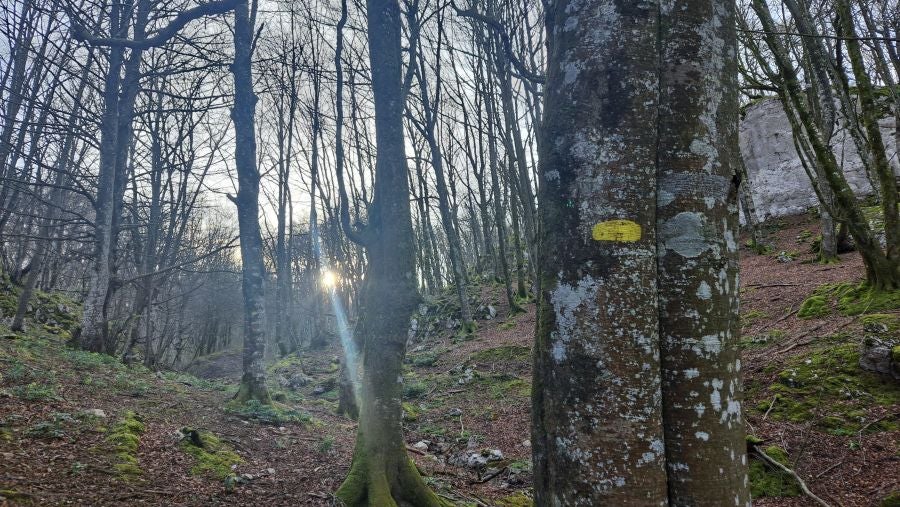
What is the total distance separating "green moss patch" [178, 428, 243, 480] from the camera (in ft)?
13.9

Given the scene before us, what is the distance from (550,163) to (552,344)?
700 millimetres

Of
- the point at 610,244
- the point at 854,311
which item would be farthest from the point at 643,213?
the point at 854,311

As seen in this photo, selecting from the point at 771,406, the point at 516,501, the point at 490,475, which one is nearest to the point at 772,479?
the point at 771,406

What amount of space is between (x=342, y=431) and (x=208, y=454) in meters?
2.88

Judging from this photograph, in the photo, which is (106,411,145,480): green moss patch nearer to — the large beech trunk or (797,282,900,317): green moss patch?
the large beech trunk

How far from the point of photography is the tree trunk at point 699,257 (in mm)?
1549

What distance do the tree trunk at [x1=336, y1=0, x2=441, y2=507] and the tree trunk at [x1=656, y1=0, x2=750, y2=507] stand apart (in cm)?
266

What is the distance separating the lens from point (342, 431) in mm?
7266

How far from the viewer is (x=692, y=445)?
1542 mm

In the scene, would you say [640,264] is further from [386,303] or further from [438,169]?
[438,169]

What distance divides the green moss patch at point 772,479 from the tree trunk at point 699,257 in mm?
2656

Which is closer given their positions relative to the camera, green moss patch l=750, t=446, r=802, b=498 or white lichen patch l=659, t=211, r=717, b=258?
white lichen patch l=659, t=211, r=717, b=258

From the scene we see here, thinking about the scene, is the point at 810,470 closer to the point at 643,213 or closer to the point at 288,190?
the point at 643,213

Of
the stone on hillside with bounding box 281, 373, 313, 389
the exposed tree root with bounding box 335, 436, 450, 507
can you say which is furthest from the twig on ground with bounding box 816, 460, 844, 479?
the stone on hillside with bounding box 281, 373, 313, 389
